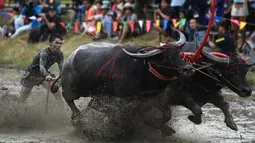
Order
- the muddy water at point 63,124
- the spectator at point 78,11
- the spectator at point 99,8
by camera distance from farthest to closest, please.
A: the spectator at point 78,11 < the spectator at point 99,8 < the muddy water at point 63,124

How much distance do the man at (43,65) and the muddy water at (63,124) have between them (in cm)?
29

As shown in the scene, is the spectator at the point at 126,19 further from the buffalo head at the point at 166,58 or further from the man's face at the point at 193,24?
the buffalo head at the point at 166,58

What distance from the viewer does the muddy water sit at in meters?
9.73

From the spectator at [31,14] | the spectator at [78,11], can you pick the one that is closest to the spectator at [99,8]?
the spectator at [78,11]

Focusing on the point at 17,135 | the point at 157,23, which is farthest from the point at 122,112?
the point at 157,23

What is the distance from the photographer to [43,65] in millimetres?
10461

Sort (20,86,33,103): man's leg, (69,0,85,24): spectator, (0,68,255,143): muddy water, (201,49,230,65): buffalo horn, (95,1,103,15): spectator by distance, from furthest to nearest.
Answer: (69,0,85,24): spectator < (95,1,103,15): spectator < (20,86,33,103): man's leg < (0,68,255,143): muddy water < (201,49,230,65): buffalo horn

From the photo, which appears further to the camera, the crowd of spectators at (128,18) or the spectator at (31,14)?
the spectator at (31,14)

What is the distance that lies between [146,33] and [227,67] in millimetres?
8517

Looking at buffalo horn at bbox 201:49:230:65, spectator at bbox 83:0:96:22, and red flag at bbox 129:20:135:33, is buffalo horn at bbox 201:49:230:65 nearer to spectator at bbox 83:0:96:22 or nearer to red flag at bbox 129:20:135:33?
red flag at bbox 129:20:135:33

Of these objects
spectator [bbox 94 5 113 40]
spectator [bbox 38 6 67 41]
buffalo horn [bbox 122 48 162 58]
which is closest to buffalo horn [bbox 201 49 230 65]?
buffalo horn [bbox 122 48 162 58]

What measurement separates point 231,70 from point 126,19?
867 centimetres

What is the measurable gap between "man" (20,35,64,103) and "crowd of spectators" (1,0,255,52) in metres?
3.27

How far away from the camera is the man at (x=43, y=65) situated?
10539mm
